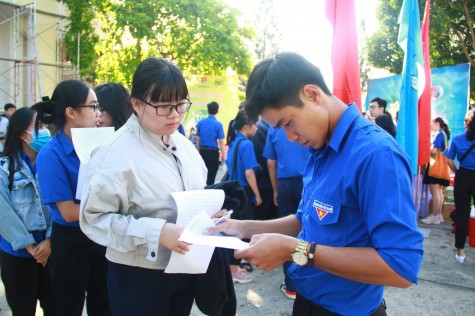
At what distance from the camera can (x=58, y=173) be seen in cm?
205

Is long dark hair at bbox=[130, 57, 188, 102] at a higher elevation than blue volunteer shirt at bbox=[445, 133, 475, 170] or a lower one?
higher

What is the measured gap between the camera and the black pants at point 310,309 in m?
1.41

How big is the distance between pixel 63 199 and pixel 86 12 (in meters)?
12.3

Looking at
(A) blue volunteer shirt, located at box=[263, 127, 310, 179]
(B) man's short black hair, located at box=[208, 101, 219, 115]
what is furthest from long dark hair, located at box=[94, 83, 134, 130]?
(B) man's short black hair, located at box=[208, 101, 219, 115]

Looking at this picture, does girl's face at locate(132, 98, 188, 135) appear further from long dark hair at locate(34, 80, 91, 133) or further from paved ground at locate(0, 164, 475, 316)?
paved ground at locate(0, 164, 475, 316)

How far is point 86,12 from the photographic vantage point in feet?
40.7

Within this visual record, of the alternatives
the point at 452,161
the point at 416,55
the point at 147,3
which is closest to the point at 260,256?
the point at 416,55

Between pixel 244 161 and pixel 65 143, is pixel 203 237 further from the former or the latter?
pixel 244 161

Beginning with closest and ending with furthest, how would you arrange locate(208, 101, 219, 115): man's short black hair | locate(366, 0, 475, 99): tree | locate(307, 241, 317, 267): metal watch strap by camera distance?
locate(307, 241, 317, 267): metal watch strap, locate(208, 101, 219, 115): man's short black hair, locate(366, 0, 475, 99): tree

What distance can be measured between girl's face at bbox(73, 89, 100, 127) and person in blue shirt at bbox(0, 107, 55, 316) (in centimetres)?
37

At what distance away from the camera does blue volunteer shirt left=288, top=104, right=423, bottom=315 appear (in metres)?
1.07

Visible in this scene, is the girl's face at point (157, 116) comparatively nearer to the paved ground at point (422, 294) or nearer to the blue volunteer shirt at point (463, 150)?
the paved ground at point (422, 294)

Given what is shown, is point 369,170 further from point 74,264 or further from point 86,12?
point 86,12

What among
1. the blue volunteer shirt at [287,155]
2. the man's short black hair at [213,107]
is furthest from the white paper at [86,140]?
the man's short black hair at [213,107]
